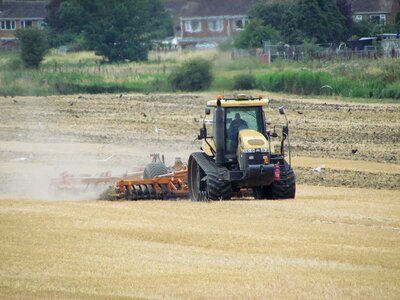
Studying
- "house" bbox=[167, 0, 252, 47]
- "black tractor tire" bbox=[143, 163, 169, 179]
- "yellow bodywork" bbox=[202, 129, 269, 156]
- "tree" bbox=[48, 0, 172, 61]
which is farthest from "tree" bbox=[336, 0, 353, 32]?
"yellow bodywork" bbox=[202, 129, 269, 156]

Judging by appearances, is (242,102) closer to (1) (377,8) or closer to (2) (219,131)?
(2) (219,131)

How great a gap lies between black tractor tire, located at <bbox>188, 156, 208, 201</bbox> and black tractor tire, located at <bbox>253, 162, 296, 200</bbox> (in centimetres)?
116

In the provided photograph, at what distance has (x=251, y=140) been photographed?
1939 centimetres

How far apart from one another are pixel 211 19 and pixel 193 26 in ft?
16.3

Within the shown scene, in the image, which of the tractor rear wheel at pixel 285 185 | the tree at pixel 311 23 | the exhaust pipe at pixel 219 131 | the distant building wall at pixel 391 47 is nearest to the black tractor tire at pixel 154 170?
the exhaust pipe at pixel 219 131

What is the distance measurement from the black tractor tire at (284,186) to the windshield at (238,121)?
904 mm

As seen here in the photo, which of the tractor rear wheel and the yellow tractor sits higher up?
the yellow tractor

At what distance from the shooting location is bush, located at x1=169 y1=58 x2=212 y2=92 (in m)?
51.4

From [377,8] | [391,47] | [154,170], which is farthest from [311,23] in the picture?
[154,170]

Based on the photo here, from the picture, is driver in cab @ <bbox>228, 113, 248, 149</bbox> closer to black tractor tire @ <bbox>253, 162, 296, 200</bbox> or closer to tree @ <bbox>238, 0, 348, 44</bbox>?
black tractor tire @ <bbox>253, 162, 296, 200</bbox>

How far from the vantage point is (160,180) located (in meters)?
21.8

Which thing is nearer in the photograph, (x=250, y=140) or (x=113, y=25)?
(x=250, y=140)

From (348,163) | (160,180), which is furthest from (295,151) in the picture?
(160,180)

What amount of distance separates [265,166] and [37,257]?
593 centimetres
